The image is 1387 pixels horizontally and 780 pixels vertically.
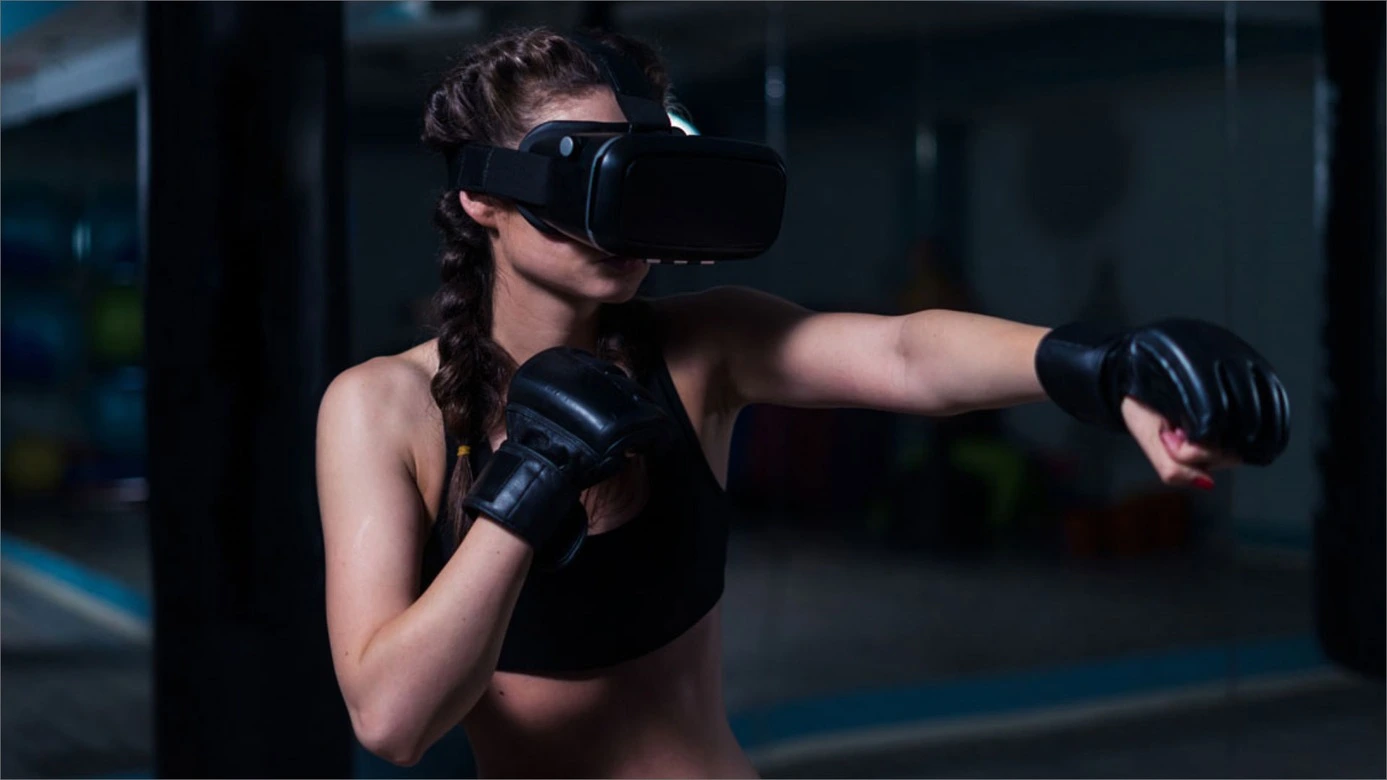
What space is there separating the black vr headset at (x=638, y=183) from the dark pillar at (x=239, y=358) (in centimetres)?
109

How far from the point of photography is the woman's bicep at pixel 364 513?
1.25 meters

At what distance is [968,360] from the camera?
1291 mm

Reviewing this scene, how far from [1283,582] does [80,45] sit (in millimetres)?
4213

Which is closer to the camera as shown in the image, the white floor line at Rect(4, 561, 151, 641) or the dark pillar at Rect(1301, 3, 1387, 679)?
the dark pillar at Rect(1301, 3, 1387, 679)

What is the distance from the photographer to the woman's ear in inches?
54.5

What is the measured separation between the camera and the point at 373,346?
3.40 m

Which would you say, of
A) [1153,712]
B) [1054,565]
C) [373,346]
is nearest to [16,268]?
[373,346]

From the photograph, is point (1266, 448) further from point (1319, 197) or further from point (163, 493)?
point (1319, 197)

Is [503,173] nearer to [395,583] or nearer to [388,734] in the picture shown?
[395,583]

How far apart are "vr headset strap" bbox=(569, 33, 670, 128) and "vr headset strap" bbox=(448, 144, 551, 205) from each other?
10 centimetres

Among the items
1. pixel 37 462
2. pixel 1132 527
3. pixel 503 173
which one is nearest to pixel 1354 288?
pixel 1132 527

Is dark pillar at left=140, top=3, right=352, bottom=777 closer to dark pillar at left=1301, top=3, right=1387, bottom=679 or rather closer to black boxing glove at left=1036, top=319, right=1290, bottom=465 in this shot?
black boxing glove at left=1036, top=319, right=1290, bottom=465

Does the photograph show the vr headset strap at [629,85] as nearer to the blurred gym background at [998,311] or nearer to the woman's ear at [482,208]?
the woman's ear at [482,208]

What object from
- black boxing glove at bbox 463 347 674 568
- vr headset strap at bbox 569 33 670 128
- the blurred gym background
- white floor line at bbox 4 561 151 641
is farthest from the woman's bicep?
white floor line at bbox 4 561 151 641
